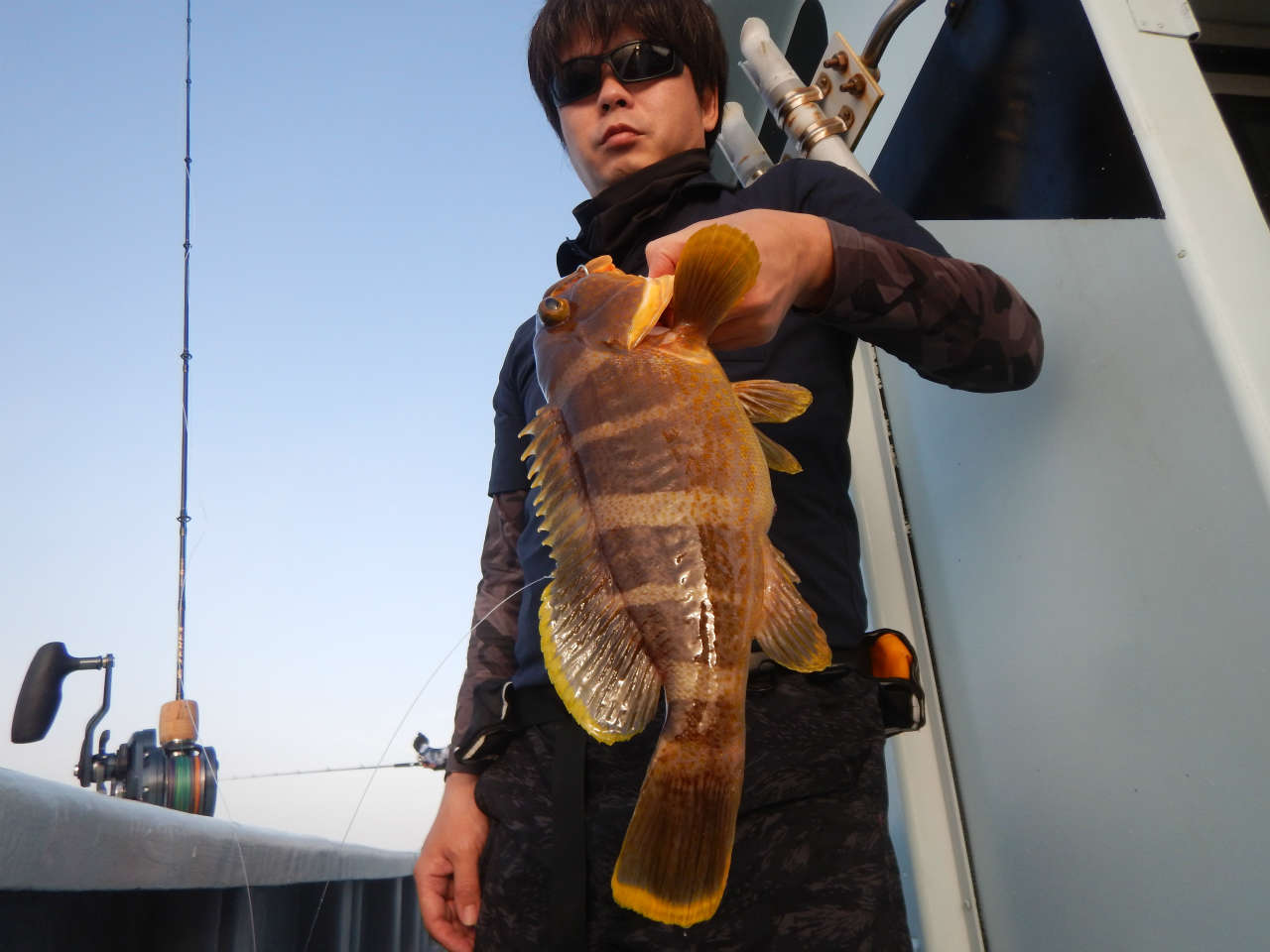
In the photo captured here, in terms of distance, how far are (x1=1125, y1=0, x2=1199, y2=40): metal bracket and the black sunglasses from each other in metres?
0.93

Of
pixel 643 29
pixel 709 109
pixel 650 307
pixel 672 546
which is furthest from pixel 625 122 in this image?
pixel 672 546

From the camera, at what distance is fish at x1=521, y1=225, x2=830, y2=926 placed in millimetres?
950

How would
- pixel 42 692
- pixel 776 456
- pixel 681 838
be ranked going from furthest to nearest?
pixel 42 692 → pixel 776 456 → pixel 681 838

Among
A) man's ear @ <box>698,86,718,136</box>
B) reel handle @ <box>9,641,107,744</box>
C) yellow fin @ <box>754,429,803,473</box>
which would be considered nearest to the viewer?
yellow fin @ <box>754,429,803,473</box>

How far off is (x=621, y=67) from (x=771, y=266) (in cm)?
107

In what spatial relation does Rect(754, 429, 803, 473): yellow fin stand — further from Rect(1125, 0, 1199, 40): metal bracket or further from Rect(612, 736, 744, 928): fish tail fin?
Rect(1125, 0, 1199, 40): metal bracket

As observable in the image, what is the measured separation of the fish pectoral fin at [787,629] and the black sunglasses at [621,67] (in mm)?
1349

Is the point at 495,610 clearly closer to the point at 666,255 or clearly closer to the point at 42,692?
the point at 666,255

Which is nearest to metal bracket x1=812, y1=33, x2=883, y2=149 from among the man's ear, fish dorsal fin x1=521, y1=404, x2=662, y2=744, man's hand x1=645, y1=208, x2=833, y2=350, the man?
the man's ear

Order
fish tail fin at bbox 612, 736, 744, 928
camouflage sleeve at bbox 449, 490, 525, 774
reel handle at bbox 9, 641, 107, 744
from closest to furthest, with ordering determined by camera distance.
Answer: fish tail fin at bbox 612, 736, 744, 928, camouflage sleeve at bbox 449, 490, 525, 774, reel handle at bbox 9, 641, 107, 744

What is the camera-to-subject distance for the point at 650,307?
110cm

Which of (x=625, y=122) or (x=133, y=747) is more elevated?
(x=625, y=122)

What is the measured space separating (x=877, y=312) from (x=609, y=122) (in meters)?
0.98

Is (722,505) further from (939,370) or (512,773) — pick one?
(512,773)
